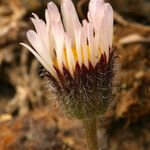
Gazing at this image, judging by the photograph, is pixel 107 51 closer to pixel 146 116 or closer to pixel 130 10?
pixel 146 116

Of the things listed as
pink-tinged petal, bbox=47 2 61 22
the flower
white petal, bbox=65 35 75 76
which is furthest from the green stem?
pink-tinged petal, bbox=47 2 61 22

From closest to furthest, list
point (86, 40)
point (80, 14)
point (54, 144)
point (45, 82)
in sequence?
point (86, 40), point (45, 82), point (54, 144), point (80, 14)

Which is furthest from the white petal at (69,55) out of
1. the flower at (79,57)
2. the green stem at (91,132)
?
the green stem at (91,132)

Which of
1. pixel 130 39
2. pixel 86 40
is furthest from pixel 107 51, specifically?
pixel 130 39

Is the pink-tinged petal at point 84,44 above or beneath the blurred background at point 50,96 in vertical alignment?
above

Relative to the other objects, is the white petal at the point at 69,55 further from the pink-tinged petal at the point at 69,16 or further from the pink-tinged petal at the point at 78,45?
the pink-tinged petal at the point at 69,16

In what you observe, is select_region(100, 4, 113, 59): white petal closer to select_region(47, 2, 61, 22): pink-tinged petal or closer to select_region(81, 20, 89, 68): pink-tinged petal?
select_region(81, 20, 89, 68): pink-tinged petal
